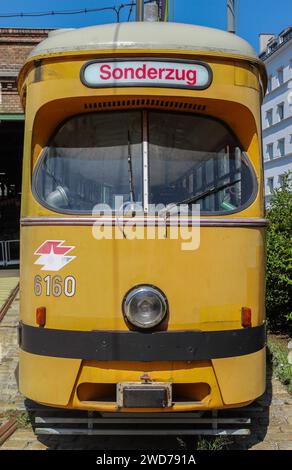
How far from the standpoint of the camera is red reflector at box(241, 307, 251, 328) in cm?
387

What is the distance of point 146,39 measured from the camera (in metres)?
3.80

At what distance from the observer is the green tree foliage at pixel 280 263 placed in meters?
8.20

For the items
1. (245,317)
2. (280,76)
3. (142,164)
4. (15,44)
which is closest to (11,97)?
(15,44)

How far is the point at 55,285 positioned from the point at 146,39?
176 cm

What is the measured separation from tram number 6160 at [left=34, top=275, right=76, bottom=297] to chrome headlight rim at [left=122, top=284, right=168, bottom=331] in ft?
1.23

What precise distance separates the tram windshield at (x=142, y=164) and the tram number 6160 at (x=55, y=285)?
488mm

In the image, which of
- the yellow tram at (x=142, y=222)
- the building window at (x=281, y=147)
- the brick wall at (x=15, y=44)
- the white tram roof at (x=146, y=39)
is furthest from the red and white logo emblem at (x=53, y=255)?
the building window at (x=281, y=147)

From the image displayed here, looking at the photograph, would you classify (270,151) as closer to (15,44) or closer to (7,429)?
(15,44)

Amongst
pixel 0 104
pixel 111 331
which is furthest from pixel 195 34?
pixel 0 104

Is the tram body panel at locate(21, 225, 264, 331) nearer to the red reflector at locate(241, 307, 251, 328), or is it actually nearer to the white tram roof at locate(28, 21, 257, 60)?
the red reflector at locate(241, 307, 251, 328)

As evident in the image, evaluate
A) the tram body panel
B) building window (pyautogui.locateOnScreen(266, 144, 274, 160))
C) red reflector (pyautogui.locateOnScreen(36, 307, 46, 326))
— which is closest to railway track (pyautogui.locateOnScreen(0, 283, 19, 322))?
red reflector (pyautogui.locateOnScreen(36, 307, 46, 326))
